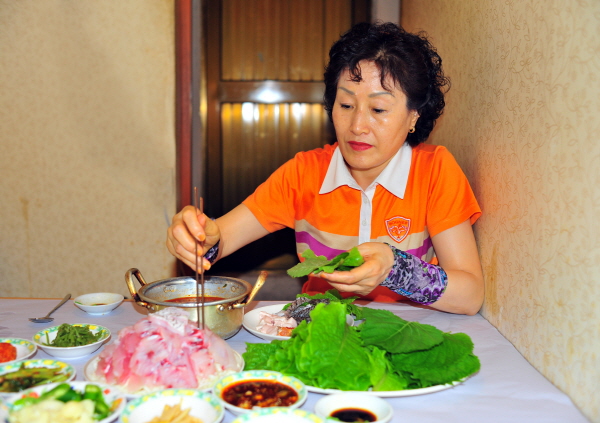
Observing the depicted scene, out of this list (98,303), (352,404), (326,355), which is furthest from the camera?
(98,303)

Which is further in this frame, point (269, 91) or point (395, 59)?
point (269, 91)

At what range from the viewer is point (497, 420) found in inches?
44.8

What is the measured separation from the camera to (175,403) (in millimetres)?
1091

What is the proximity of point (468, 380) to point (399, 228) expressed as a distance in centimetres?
84

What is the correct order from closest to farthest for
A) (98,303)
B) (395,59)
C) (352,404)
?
(352,404), (98,303), (395,59)

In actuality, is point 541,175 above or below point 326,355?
above

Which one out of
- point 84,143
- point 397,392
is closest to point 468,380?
point 397,392

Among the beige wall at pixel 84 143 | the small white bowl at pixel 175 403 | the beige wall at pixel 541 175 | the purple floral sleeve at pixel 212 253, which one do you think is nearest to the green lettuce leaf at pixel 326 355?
the small white bowl at pixel 175 403

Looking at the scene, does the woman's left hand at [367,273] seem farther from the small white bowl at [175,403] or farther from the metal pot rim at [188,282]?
the small white bowl at [175,403]

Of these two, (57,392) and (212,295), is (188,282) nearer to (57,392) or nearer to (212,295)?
(212,295)

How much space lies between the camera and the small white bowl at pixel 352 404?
108 cm

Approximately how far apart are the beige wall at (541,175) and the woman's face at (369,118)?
33 cm

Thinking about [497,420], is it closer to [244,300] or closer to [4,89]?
[244,300]

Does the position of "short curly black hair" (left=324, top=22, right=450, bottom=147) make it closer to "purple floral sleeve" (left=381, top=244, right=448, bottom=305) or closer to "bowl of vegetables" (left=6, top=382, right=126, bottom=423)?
"purple floral sleeve" (left=381, top=244, right=448, bottom=305)
